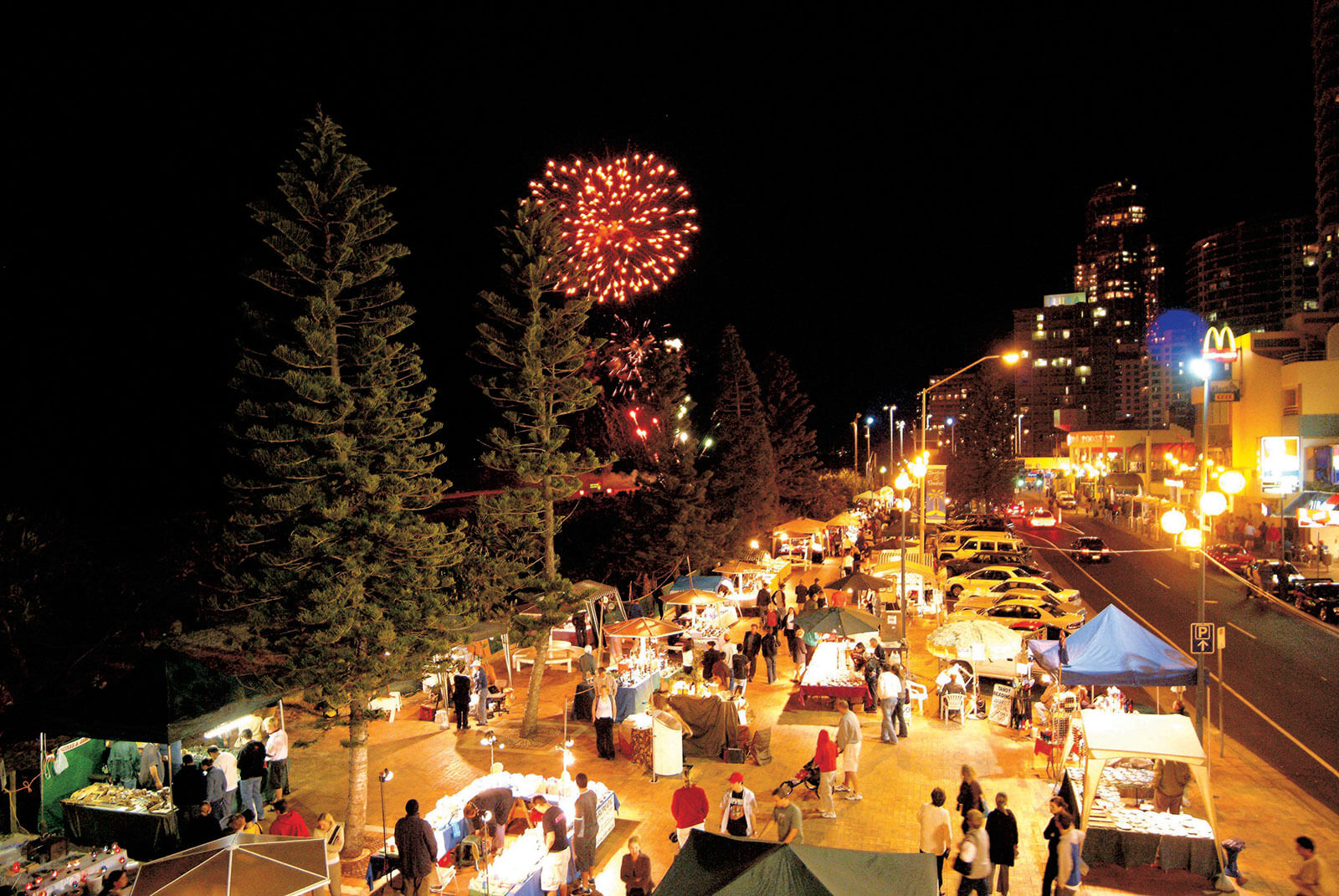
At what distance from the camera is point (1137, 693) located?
17156 millimetres

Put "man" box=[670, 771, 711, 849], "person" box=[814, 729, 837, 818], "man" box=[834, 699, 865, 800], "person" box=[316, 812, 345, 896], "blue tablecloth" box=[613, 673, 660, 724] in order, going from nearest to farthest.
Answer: "person" box=[316, 812, 345, 896] < "man" box=[670, 771, 711, 849] < "person" box=[814, 729, 837, 818] < "man" box=[834, 699, 865, 800] < "blue tablecloth" box=[613, 673, 660, 724]

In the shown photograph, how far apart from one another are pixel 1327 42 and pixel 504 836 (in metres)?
117

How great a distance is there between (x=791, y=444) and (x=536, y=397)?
109 feet

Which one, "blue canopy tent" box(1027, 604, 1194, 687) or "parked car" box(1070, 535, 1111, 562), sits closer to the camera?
"blue canopy tent" box(1027, 604, 1194, 687)

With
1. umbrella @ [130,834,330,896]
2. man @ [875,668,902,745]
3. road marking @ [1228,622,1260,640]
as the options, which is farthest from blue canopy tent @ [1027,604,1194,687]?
road marking @ [1228,622,1260,640]

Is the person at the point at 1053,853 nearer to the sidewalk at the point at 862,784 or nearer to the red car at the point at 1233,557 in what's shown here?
the sidewalk at the point at 862,784

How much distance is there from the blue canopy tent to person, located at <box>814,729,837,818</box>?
4.34m

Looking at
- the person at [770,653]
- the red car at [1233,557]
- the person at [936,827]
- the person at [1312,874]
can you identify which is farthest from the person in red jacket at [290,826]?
the red car at [1233,557]

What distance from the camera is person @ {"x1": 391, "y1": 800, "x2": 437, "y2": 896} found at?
8.56 metres

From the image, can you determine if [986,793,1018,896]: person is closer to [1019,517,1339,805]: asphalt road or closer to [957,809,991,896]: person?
[957,809,991,896]: person

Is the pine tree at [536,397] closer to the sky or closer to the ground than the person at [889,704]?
closer to the sky

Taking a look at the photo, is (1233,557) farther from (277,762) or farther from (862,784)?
(277,762)

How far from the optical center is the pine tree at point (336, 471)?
10.7m

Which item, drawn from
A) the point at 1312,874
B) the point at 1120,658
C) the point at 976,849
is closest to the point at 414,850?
the point at 976,849
